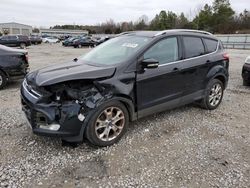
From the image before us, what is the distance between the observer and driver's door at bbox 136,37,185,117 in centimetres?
407

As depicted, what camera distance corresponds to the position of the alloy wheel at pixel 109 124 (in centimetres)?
365

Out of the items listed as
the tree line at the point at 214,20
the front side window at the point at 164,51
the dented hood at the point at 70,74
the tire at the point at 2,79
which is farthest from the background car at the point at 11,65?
the tree line at the point at 214,20

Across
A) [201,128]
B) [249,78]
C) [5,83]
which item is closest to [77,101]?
[201,128]

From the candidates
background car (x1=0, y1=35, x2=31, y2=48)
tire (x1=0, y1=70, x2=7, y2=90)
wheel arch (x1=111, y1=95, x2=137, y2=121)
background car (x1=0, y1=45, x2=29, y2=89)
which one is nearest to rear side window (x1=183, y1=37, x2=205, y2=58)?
wheel arch (x1=111, y1=95, x2=137, y2=121)

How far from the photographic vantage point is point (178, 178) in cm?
307

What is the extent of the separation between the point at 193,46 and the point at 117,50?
155 cm

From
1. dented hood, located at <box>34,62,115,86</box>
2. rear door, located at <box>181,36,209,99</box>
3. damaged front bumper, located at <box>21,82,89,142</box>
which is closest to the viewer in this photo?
damaged front bumper, located at <box>21,82,89,142</box>

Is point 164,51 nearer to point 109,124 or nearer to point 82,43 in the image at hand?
point 109,124

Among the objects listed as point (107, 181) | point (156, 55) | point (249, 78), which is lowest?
point (107, 181)

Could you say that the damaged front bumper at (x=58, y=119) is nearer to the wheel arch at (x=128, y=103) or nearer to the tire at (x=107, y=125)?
the tire at (x=107, y=125)

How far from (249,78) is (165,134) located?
4.46 meters

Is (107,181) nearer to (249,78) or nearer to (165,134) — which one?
(165,134)

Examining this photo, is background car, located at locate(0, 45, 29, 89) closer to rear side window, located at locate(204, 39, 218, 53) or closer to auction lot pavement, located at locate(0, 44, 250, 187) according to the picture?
auction lot pavement, located at locate(0, 44, 250, 187)

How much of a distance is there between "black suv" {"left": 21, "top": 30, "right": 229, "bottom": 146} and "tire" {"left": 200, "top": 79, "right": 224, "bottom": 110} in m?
0.03
